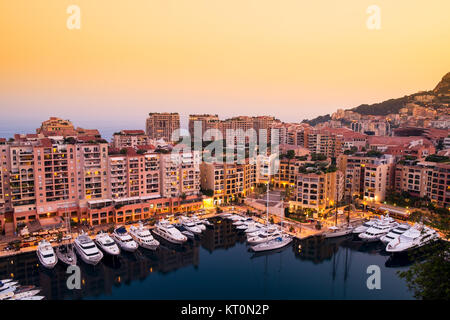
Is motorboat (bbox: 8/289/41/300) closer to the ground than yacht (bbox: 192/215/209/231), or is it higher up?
closer to the ground

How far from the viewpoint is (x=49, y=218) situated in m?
14.3

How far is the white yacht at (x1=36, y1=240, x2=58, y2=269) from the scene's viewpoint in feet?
35.8

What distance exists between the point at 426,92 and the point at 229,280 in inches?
2193

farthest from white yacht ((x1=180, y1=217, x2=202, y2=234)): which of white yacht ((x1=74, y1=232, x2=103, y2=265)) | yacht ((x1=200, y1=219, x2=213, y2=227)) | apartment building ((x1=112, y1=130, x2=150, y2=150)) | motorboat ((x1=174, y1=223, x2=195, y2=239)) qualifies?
apartment building ((x1=112, y1=130, x2=150, y2=150))

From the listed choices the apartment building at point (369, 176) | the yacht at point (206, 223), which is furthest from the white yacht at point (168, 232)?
the apartment building at point (369, 176)

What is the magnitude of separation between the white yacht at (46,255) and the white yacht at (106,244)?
1.55 metres

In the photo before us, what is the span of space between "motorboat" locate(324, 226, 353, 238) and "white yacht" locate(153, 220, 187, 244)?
19.2 ft

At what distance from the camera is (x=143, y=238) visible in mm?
13023

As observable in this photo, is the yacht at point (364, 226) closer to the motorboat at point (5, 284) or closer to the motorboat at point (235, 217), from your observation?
the motorboat at point (235, 217)

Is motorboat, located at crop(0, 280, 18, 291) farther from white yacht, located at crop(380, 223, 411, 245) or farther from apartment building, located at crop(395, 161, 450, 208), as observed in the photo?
apartment building, located at crop(395, 161, 450, 208)

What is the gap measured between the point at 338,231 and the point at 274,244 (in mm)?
2982

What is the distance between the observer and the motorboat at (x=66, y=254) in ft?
36.9
